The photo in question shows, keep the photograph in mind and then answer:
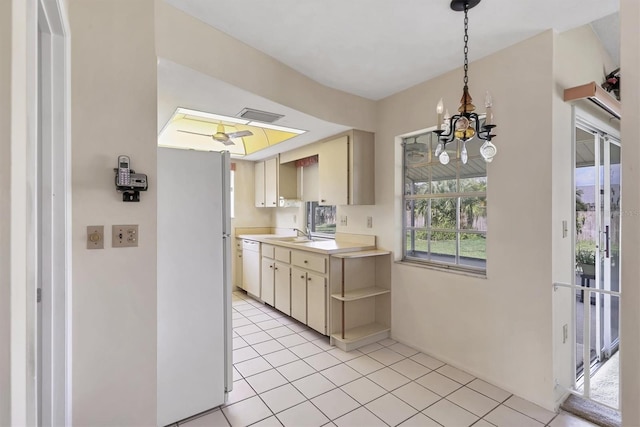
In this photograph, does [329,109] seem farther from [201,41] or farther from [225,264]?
[225,264]

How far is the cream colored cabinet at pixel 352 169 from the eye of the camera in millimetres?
3389

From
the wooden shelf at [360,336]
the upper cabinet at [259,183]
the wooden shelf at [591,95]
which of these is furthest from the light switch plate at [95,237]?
the upper cabinet at [259,183]

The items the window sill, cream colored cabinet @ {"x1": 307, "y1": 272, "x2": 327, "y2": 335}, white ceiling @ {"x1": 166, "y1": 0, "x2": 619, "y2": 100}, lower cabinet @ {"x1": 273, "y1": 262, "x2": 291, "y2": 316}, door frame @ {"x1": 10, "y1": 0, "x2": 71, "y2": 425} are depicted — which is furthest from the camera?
lower cabinet @ {"x1": 273, "y1": 262, "x2": 291, "y2": 316}

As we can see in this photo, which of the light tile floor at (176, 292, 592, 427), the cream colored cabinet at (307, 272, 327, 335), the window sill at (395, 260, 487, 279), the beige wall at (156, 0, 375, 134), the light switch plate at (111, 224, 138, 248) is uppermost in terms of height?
the beige wall at (156, 0, 375, 134)

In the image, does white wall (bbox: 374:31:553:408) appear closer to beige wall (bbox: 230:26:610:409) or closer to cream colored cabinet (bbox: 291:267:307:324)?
beige wall (bbox: 230:26:610:409)

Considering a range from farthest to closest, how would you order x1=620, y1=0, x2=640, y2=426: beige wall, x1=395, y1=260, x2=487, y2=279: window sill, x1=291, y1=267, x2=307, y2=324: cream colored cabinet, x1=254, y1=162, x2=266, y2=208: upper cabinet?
x1=254, y1=162, x2=266, y2=208: upper cabinet → x1=291, y1=267, x2=307, y2=324: cream colored cabinet → x1=395, y1=260, x2=487, y2=279: window sill → x1=620, y1=0, x2=640, y2=426: beige wall

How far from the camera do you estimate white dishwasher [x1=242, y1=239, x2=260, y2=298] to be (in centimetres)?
450

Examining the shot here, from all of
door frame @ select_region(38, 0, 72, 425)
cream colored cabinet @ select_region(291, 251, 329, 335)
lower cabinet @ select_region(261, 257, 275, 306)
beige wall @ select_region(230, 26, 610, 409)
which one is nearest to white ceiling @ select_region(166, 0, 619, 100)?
beige wall @ select_region(230, 26, 610, 409)

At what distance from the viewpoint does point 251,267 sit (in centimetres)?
469

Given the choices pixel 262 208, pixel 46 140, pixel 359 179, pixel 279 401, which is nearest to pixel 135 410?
pixel 279 401

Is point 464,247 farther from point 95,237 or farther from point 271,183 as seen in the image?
point 271,183

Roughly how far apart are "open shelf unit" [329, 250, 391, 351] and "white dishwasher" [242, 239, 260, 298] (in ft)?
5.41

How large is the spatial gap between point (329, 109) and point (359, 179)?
0.81 meters

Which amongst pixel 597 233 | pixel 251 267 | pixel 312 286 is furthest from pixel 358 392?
pixel 251 267
